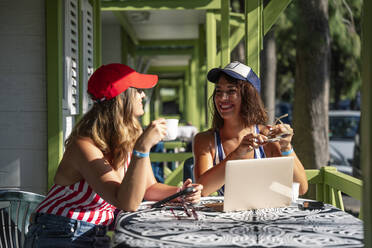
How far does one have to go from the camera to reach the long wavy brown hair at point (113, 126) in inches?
79.0

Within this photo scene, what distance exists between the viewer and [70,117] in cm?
418

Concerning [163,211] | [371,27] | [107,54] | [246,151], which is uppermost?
[107,54]

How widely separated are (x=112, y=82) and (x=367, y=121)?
1123mm

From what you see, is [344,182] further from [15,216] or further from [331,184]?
[15,216]

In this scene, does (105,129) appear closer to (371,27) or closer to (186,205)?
(186,205)

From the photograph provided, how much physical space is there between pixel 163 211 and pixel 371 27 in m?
1.17

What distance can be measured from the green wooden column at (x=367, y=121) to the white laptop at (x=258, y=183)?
2.26 feet

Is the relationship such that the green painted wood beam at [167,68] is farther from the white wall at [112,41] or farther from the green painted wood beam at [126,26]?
the white wall at [112,41]

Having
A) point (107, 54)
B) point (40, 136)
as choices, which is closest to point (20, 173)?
point (40, 136)

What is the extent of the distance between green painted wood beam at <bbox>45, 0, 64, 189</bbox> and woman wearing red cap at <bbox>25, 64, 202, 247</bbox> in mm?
1151

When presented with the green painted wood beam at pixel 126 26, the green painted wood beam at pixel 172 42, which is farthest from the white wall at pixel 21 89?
the green painted wood beam at pixel 172 42

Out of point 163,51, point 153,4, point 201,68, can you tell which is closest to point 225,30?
point 153,4

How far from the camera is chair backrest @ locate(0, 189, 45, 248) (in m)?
2.33

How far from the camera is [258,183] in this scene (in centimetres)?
190
